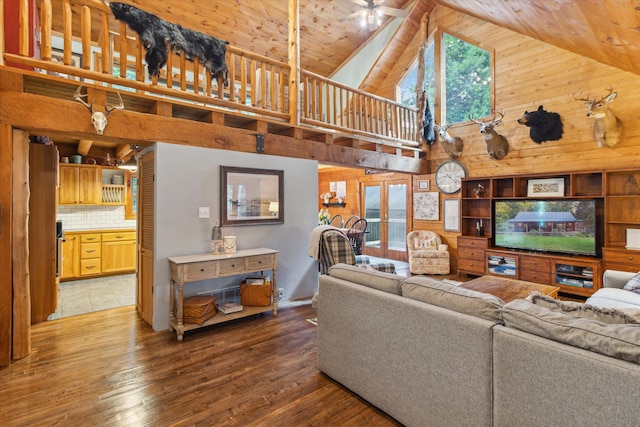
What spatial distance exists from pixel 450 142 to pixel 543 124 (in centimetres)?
156

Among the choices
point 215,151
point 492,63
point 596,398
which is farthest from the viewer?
point 492,63

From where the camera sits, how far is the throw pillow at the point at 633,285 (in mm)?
3070

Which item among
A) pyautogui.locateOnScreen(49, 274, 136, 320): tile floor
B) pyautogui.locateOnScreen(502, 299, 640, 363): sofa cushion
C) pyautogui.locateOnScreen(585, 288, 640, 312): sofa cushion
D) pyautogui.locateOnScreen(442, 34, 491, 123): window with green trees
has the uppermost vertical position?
pyautogui.locateOnScreen(442, 34, 491, 123): window with green trees

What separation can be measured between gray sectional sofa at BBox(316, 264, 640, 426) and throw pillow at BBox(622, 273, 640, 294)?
89.0 inches

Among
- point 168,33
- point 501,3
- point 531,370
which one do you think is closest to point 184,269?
point 168,33

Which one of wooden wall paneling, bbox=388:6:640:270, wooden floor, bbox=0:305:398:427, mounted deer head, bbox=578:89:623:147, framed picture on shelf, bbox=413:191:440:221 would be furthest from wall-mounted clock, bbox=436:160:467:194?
wooden floor, bbox=0:305:398:427

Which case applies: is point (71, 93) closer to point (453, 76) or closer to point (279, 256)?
point (279, 256)

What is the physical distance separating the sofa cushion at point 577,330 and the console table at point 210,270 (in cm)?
276

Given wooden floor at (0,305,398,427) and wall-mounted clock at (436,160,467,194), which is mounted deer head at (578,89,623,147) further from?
wooden floor at (0,305,398,427)

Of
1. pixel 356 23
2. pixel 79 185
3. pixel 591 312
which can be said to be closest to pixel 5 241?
pixel 79 185

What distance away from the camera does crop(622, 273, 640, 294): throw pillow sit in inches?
121

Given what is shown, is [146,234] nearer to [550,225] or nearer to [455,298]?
[455,298]

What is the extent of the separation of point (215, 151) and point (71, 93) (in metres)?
1.44

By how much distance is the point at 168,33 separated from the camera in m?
3.32
